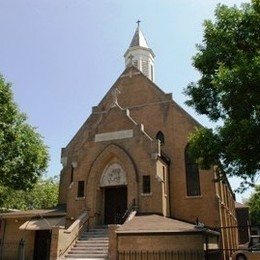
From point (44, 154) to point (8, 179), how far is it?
3788 mm

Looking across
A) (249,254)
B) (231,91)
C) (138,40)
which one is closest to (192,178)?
(249,254)

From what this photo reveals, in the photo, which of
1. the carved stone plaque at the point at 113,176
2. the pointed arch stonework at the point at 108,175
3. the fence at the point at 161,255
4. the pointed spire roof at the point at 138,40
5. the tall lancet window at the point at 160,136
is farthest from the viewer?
the pointed spire roof at the point at 138,40

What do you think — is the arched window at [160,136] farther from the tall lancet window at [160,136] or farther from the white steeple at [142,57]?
the white steeple at [142,57]

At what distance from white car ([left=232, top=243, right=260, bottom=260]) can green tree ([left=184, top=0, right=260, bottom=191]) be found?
3305 mm

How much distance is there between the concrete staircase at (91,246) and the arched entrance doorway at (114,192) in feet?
7.30

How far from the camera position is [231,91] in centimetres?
1395

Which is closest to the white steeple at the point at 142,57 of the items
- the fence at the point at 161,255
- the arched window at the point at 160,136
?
the arched window at the point at 160,136

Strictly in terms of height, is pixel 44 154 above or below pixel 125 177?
above

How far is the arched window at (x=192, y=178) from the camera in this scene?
25.8m

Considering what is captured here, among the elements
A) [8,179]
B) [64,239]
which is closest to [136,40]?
[8,179]

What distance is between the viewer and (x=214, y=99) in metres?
16.5

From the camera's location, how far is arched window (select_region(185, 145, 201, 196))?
25.8 metres

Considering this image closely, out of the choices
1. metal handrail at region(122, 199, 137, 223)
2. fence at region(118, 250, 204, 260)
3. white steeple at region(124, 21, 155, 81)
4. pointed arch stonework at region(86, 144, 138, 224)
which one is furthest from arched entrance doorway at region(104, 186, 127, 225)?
white steeple at region(124, 21, 155, 81)

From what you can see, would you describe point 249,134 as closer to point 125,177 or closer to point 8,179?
point 125,177
